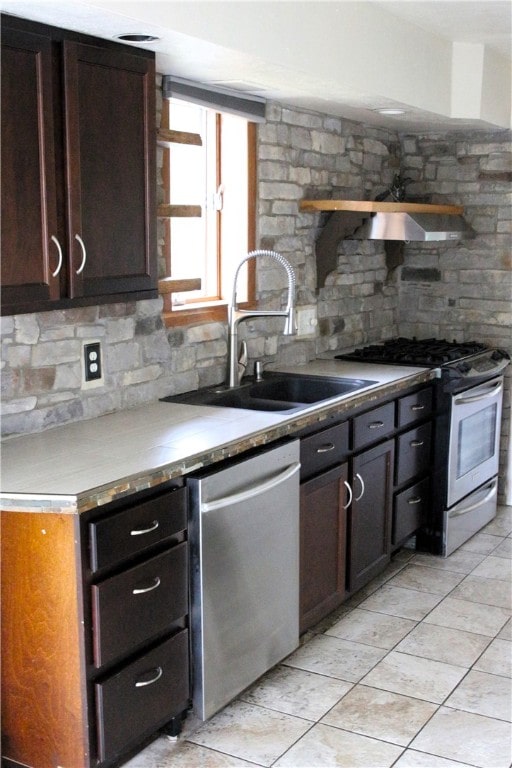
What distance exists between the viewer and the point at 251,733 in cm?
284

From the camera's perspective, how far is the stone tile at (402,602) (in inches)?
149

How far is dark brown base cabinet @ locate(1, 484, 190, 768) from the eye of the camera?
2.32 m

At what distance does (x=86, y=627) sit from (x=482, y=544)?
112 inches

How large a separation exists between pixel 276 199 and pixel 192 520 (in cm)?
194

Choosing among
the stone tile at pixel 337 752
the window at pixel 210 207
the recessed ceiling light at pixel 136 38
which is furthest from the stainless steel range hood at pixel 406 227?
the stone tile at pixel 337 752

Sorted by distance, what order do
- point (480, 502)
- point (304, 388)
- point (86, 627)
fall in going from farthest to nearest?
point (480, 502) < point (304, 388) < point (86, 627)

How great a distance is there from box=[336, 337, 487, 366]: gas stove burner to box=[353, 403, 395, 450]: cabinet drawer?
568 mm

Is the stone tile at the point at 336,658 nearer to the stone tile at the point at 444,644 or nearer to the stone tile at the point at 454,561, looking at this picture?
the stone tile at the point at 444,644

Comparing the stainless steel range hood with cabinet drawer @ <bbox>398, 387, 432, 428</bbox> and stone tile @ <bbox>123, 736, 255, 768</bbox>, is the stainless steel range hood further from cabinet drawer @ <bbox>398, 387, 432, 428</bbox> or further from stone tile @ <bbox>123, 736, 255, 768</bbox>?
stone tile @ <bbox>123, 736, 255, 768</bbox>

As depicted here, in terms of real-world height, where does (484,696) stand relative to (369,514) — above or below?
below

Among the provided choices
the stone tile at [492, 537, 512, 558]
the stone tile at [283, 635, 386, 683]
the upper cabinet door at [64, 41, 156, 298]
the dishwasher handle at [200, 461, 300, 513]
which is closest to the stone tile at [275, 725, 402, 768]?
the stone tile at [283, 635, 386, 683]

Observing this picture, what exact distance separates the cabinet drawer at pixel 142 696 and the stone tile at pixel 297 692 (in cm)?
39

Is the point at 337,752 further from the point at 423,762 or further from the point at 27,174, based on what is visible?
the point at 27,174

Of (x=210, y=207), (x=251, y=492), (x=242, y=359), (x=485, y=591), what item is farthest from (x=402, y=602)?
(x=210, y=207)
